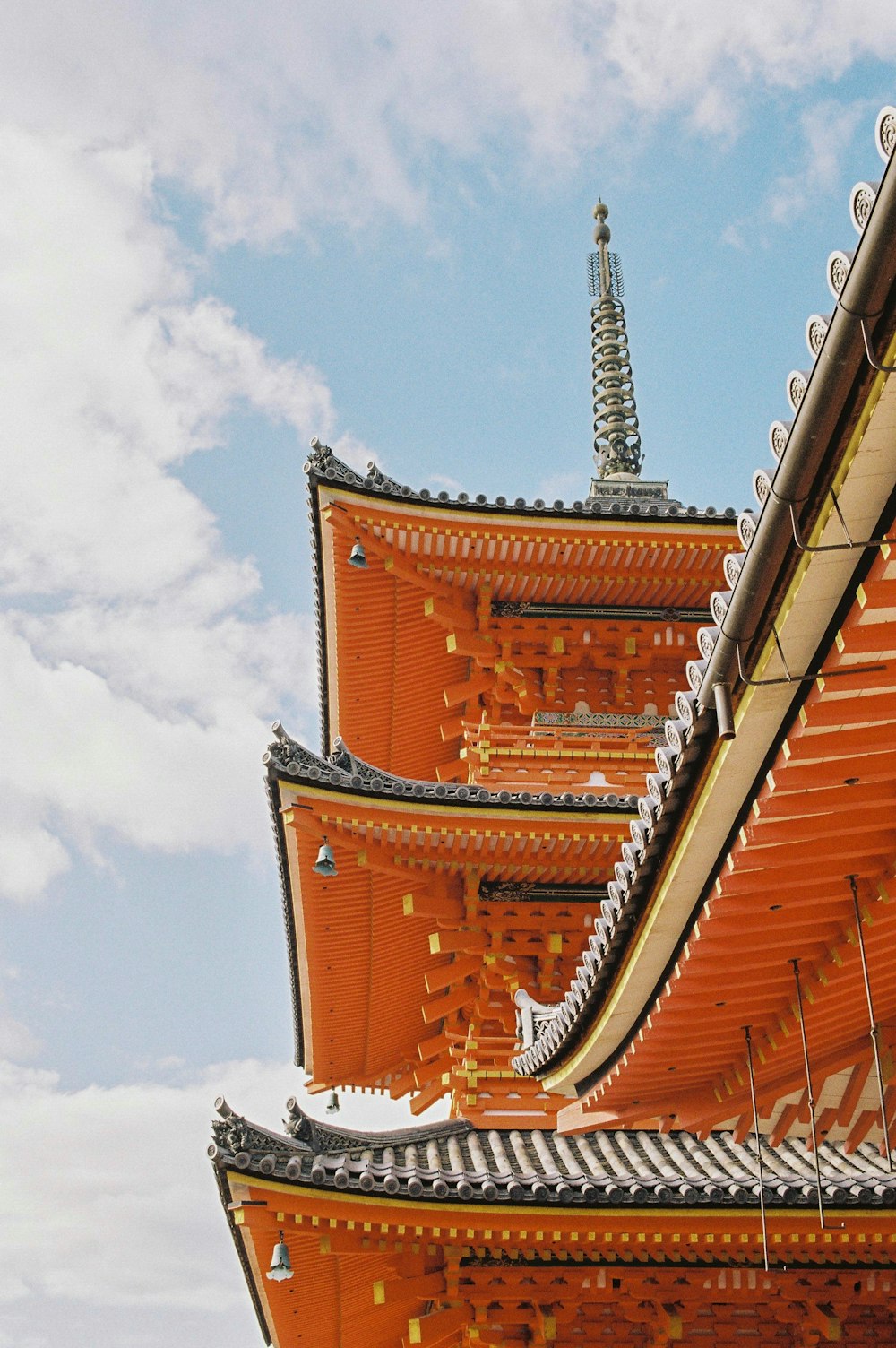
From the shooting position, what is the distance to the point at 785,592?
16.3 ft

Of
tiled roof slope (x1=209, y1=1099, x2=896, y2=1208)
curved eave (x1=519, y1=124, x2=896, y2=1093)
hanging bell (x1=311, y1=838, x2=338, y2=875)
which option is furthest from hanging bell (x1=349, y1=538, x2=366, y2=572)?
curved eave (x1=519, y1=124, x2=896, y2=1093)

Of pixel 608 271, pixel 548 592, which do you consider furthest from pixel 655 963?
pixel 608 271

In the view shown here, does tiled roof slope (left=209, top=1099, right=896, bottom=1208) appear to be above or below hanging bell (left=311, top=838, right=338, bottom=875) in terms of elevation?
below

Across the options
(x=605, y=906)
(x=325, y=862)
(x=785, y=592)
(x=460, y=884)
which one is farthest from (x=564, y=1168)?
(x=785, y=592)

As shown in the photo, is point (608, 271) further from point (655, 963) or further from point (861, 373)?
point (861, 373)

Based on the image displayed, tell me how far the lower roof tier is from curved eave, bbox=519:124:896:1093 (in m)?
2.36

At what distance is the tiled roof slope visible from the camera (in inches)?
334

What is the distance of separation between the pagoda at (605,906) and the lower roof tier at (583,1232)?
0.03 m

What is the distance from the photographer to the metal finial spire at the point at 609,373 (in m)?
21.0

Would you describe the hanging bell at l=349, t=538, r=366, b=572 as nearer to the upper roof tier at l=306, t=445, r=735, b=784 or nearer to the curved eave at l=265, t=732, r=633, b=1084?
the upper roof tier at l=306, t=445, r=735, b=784

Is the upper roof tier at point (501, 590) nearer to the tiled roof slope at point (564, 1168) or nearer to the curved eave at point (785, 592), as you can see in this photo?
the tiled roof slope at point (564, 1168)

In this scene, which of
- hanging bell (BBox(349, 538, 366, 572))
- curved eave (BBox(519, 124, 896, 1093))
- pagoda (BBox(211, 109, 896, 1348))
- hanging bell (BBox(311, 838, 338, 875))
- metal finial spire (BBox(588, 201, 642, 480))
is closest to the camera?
curved eave (BBox(519, 124, 896, 1093))

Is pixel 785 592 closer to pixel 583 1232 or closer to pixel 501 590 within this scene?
pixel 583 1232

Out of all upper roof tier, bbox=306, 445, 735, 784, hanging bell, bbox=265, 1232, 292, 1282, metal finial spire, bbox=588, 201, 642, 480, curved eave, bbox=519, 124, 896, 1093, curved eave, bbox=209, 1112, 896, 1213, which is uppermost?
metal finial spire, bbox=588, 201, 642, 480
